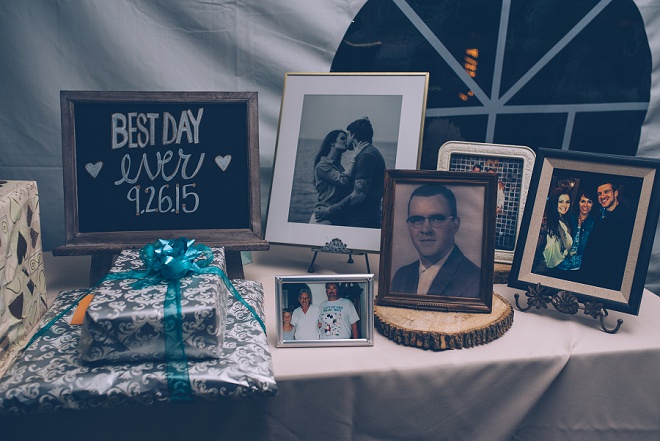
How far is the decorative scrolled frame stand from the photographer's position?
41.4 inches

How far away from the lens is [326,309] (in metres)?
1.00

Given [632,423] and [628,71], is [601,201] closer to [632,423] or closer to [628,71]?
[632,423]

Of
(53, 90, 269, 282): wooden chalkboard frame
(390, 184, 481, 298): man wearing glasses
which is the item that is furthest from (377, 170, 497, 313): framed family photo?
(53, 90, 269, 282): wooden chalkboard frame

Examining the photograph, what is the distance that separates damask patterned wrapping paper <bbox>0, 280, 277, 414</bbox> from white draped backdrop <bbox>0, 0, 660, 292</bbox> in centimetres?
64

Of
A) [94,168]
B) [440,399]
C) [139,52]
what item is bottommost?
[440,399]

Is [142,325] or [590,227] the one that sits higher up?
[590,227]

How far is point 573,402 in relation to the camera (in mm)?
1009

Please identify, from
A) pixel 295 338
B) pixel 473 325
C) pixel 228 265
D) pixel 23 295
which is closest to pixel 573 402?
pixel 473 325

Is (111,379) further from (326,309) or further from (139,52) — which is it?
(139,52)

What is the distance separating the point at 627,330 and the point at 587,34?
778 millimetres

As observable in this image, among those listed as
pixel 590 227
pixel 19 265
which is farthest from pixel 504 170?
pixel 19 265

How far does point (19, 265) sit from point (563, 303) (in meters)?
1.02

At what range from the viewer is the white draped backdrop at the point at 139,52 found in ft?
4.20

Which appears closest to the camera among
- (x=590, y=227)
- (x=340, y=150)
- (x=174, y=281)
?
(x=174, y=281)
